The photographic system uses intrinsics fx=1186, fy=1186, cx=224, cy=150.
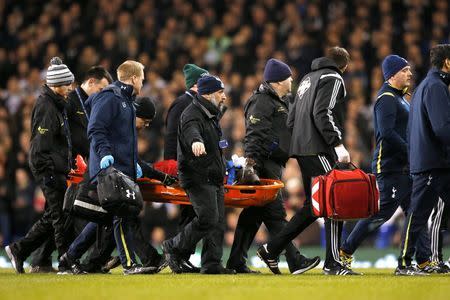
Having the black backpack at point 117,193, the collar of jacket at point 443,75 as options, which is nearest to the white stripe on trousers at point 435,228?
the collar of jacket at point 443,75

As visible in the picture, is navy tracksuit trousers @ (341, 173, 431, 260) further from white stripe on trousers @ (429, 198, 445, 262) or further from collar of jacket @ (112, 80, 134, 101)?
collar of jacket @ (112, 80, 134, 101)

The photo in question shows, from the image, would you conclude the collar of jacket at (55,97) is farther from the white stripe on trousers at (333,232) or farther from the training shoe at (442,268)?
the training shoe at (442,268)

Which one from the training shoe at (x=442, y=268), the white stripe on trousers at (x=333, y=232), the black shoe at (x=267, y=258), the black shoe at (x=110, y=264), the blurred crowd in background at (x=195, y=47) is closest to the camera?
the white stripe on trousers at (x=333, y=232)

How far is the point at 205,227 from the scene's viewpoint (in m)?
12.0

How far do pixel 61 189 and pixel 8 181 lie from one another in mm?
7586

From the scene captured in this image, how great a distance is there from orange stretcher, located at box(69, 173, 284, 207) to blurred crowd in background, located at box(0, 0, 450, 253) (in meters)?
6.25

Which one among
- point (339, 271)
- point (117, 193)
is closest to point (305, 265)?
point (339, 271)

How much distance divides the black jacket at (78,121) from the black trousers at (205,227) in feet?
5.43

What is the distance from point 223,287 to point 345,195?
184 cm

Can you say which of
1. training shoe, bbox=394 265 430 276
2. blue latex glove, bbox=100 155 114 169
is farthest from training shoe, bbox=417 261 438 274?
blue latex glove, bbox=100 155 114 169

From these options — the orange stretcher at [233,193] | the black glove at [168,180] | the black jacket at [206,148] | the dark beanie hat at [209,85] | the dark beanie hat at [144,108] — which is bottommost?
the orange stretcher at [233,193]

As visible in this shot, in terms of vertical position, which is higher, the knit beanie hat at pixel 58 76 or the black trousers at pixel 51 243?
the knit beanie hat at pixel 58 76

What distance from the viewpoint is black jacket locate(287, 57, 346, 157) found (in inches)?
459

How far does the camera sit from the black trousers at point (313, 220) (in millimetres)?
11844
